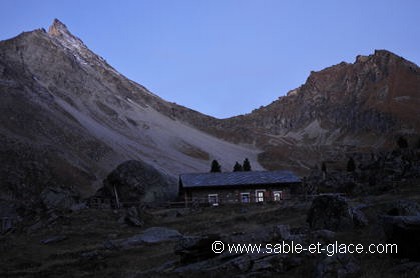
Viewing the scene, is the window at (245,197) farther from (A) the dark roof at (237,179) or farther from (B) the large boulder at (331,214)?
(B) the large boulder at (331,214)

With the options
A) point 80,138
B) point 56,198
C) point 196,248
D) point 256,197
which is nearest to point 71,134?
point 80,138

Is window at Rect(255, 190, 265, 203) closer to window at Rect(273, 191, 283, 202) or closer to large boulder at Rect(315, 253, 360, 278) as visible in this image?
window at Rect(273, 191, 283, 202)

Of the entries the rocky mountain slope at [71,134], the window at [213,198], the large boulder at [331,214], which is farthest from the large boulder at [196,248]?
the rocky mountain slope at [71,134]

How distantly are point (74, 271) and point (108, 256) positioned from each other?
3896 mm

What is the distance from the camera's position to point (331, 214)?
25.2 meters

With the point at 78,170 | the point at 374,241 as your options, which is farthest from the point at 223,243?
the point at 78,170

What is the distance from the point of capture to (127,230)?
3875 centimetres

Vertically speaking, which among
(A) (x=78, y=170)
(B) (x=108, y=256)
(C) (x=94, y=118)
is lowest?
(B) (x=108, y=256)

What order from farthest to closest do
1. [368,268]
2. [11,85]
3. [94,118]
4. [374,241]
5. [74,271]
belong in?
1. [94,118]
2. [11,85]
3. [74,271]
4. [374,241]
5. [368,268]

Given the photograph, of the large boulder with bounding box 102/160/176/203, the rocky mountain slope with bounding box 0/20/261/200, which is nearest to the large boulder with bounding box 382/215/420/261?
the large boulder with bounding box 102/160/176/203

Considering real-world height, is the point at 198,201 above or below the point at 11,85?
below

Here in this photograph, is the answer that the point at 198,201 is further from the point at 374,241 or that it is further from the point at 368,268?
the point at 368,268

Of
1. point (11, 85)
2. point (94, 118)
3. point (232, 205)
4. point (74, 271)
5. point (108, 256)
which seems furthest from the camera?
point (94, 118)

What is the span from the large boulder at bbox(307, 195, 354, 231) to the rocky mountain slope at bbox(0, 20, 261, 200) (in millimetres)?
59090
